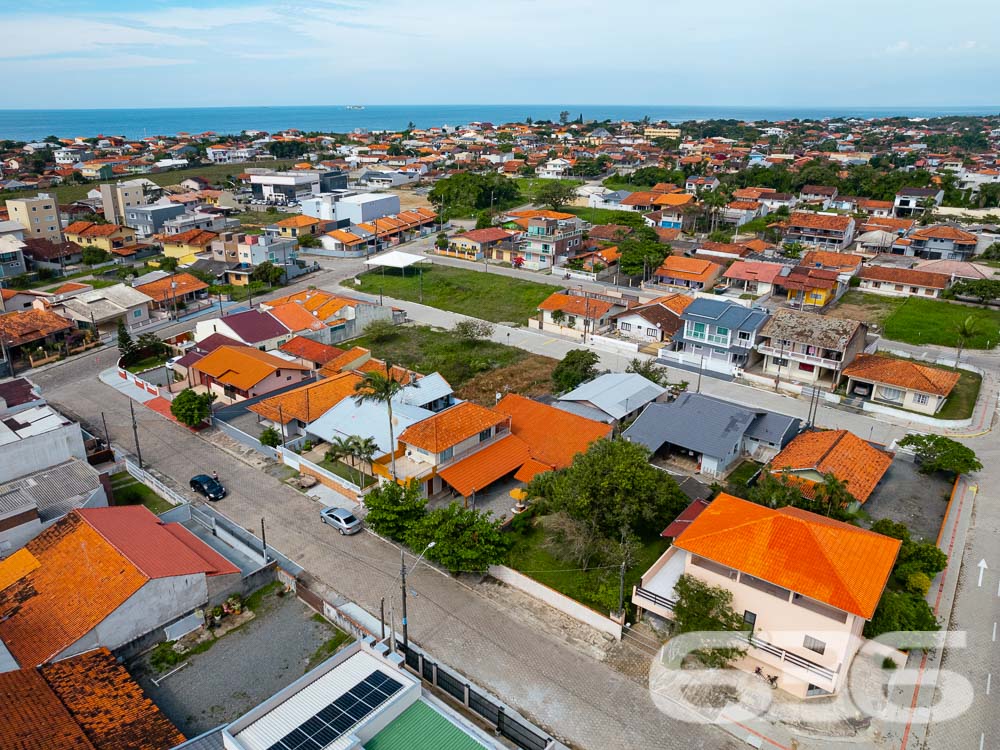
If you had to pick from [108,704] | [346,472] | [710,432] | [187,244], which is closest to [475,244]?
[187,244]

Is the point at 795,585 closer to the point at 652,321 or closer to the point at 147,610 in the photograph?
the point at 147,610

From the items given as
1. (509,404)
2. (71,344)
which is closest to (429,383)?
(509,404)

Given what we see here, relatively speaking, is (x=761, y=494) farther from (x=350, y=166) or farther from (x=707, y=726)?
(x=350, y=166)

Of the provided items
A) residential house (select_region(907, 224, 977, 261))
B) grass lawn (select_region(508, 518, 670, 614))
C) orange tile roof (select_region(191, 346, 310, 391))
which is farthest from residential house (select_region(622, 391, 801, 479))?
residential house (select_region(907, 224, 977, 261))

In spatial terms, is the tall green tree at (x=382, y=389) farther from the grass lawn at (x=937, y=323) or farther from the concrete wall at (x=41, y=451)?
the grass lawn at (x=937, y=323)

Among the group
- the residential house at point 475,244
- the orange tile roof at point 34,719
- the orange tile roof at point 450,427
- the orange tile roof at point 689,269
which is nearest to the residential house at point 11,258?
the residential house at point 475,244

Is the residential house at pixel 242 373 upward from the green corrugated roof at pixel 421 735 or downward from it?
upward

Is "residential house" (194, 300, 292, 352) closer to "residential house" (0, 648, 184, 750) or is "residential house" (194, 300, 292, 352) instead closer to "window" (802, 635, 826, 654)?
"residential house" (0, 648, 184, 750)
